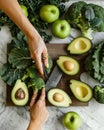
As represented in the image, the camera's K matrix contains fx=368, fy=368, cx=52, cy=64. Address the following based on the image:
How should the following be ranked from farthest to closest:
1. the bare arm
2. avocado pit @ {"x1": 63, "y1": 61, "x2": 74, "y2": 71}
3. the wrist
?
avocado pit @ {"x1": 63, "y1": 61, "x2": 74, "y2": 71} < the wrist < the bare arm

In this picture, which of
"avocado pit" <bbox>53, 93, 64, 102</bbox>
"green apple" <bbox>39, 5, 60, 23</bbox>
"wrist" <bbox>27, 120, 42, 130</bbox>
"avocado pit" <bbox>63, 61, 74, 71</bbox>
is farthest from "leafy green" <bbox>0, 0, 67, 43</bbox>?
"wrist" <bbox>27, 120, 42, 130</bbox>

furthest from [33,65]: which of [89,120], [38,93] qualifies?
[89,120]

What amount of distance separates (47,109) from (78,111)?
125 mm

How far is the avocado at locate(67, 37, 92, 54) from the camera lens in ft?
4.90

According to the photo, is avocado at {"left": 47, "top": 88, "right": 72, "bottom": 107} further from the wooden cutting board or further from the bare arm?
the bare arm

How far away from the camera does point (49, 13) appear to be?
1.51 m

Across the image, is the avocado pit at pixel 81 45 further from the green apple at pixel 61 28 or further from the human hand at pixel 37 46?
the human hand at pixel 37 46

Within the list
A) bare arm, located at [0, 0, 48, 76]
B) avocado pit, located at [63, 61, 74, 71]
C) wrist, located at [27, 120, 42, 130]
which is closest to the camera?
bare arm, located at [0, 0, 48, 76]

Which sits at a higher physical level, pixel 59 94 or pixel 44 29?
pixel 44 29

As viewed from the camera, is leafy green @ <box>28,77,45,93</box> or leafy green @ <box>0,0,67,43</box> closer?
leafy green @ <box>28,77,45,93</box>

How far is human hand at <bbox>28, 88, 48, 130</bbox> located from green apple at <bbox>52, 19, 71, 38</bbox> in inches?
10.0

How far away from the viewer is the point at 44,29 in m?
1.54

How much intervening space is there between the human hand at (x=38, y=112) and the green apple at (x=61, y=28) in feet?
0.83

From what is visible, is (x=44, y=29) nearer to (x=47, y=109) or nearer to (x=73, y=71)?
(x=73, y=71)
